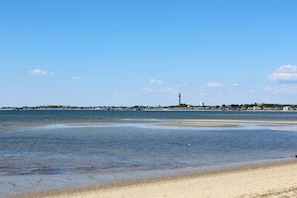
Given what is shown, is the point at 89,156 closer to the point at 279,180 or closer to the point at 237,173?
the point at 237,173

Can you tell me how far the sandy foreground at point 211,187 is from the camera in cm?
1508

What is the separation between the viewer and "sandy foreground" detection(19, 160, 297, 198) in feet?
49.5

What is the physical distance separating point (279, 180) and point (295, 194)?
3.94 metres

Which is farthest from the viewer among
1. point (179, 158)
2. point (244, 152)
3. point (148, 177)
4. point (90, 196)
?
point (244, 152)

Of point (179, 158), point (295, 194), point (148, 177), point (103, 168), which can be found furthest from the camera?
point (179, 158)

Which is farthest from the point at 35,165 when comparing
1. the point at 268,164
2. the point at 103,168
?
the point at 268,164

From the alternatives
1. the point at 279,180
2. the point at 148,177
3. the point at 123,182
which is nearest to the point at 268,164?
the point at 279,180

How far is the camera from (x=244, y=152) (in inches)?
1243

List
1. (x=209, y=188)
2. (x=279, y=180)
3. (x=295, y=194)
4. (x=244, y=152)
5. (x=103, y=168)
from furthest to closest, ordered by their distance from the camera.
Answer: (x=244, y=152) → (x=103, y=168) → (x=279, y=180) → (x=209, y=188) → (x=295, y=194)

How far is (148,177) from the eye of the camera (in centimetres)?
1991

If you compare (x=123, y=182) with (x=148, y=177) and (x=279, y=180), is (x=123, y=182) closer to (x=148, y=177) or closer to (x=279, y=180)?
(x=148, y=177)

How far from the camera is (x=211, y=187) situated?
1650cm

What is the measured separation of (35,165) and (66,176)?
14.8ft

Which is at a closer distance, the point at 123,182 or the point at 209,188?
the point at 209,188
